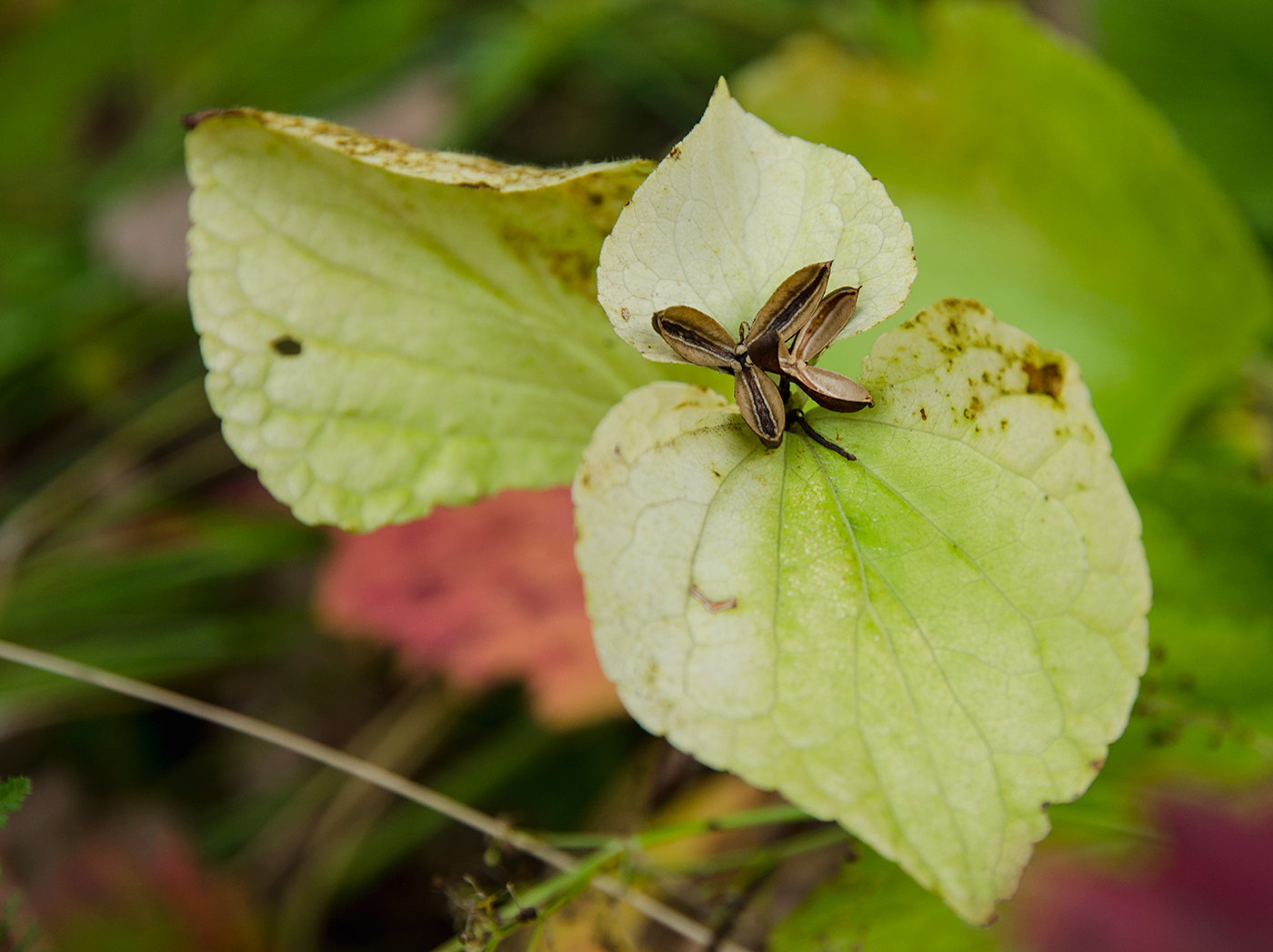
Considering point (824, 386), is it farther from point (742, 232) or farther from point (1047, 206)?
point (1047, 206)

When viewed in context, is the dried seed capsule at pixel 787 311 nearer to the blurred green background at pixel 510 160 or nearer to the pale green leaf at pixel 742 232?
the pale green leaf at pixel 742 232

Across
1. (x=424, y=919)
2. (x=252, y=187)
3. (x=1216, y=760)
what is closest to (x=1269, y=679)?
(x=1216, y=760)

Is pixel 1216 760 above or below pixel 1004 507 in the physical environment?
below

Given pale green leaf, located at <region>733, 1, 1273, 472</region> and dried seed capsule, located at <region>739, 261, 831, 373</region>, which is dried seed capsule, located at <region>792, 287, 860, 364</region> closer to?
dried seed capsule, located at <region>739, 261, 831, 373</region>

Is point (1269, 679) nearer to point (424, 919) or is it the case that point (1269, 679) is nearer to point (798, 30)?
point (424, 919)

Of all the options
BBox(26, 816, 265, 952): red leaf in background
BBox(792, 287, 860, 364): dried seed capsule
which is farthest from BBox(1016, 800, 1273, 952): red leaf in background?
BBox(26, 816, 265, 952): red leaf in background

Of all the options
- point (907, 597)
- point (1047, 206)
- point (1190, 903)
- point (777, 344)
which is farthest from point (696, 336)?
point (1047, 206)
